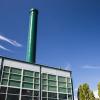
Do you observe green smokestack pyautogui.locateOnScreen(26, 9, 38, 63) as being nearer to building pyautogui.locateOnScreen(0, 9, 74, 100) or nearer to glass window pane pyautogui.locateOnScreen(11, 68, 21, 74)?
building pyautogui.locateOnScreen(0, 9, 74, 100)

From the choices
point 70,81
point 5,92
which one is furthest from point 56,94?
point 5,92

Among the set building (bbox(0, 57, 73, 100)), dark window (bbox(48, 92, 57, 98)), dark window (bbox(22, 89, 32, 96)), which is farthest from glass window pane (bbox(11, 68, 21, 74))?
dark window (bbox(48, 92, 57, 98))

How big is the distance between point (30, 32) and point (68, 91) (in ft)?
66.5

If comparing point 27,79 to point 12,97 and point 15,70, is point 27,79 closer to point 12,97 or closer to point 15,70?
point 15,70

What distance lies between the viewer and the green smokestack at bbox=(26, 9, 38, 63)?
41.8 meters

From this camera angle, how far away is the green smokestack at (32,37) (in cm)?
4178

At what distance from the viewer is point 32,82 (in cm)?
3106

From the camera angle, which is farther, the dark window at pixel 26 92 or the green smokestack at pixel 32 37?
the green smokestack at pixel 32 37

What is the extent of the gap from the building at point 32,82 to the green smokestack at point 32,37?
8616mm

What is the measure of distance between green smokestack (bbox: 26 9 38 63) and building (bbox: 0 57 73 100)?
8.62 m

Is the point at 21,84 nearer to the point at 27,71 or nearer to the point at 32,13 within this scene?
the point at 27,71

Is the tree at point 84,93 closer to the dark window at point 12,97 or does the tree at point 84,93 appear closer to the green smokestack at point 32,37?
the green smokestack at point 32,37

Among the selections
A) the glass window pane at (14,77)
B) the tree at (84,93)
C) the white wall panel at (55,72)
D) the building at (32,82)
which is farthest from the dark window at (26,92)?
the tree at (84,93)

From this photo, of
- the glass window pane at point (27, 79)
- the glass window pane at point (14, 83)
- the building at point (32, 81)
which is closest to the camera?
the building at point (32, 81)
